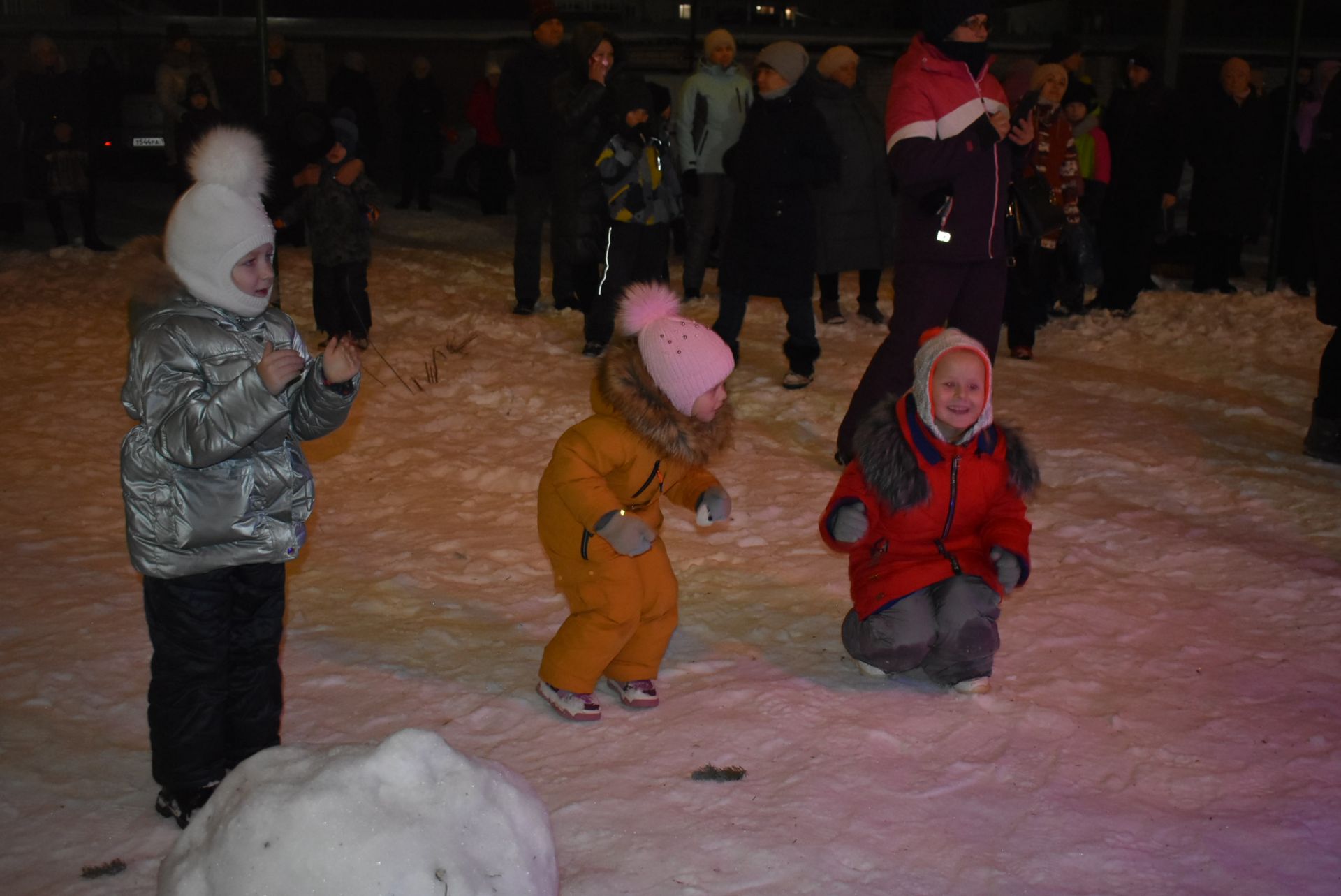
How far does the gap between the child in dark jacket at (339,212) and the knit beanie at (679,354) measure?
4.35 m

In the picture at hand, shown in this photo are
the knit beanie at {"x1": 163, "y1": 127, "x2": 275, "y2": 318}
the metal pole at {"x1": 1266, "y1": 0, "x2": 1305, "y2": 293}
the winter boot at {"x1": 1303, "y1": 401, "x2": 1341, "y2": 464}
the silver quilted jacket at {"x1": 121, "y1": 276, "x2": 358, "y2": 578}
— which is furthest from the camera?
the metal pole at {"x1": 1266, "y1": 0, "x2": 1305, "y2": 293}

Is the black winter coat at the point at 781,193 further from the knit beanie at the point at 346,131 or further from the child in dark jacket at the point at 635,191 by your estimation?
the knit beanie at the point at 346,131

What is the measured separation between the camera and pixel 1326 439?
6.52 metres

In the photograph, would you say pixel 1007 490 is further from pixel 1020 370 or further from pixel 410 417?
pixel 1020 370

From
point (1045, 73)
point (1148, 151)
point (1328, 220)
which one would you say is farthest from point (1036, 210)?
point (1328, 220)

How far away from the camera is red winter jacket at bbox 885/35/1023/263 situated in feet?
18.0

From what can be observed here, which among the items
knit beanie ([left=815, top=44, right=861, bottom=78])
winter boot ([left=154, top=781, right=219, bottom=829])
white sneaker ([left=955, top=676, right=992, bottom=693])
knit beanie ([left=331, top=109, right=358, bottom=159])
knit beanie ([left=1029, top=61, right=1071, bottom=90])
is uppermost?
knit beanie ([left=815, top=44, right=861, bottom=78])

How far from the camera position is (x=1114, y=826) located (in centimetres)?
332

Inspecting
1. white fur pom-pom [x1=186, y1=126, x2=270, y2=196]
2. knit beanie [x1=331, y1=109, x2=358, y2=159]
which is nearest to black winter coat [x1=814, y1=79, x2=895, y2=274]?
knit beanie [x1=331, y1=109, x2=358, y2=159]

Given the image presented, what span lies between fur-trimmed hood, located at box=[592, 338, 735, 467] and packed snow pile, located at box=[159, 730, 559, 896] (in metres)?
1.34

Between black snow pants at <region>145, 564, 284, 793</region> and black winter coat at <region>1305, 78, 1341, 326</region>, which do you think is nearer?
black snow pants at <region>145, 564, 284, 793</region>

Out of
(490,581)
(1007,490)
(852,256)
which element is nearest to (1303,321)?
(852,256)

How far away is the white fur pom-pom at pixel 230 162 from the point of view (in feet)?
10.6

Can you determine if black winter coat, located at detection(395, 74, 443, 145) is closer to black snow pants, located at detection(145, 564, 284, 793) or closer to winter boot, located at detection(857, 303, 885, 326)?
winter boot, located at detection(857, 303, 885, 326)
